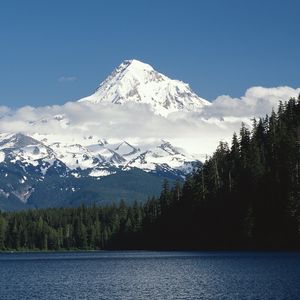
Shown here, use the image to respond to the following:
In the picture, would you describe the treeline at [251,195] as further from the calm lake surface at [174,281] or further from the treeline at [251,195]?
the calm lake surface at [174,281]

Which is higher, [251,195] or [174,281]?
[251,195]

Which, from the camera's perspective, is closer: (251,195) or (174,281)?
(174,281)

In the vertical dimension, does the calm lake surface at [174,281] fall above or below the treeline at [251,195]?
below

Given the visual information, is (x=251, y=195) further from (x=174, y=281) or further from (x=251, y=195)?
(x=174, y=281)

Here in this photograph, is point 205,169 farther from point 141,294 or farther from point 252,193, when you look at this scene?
point 141,294

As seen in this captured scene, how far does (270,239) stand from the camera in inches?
5881

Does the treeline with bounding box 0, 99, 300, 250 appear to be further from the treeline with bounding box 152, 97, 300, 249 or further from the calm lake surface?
the calm lake surface

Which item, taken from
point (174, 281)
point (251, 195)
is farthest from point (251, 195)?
point (174, 281)

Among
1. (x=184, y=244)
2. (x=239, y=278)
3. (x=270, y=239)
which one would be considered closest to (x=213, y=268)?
(x=239, y=278)

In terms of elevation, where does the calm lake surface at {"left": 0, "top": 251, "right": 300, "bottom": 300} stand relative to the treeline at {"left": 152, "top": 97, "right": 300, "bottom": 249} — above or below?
below

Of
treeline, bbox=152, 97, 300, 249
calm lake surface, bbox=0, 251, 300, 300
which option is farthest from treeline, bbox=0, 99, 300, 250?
calm lake surface, bbox=0, 251, 300, 300

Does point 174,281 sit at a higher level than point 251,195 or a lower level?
lower

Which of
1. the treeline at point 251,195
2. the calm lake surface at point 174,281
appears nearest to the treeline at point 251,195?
the treeline at point 251,195

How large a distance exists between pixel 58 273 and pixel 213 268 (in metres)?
26.5
